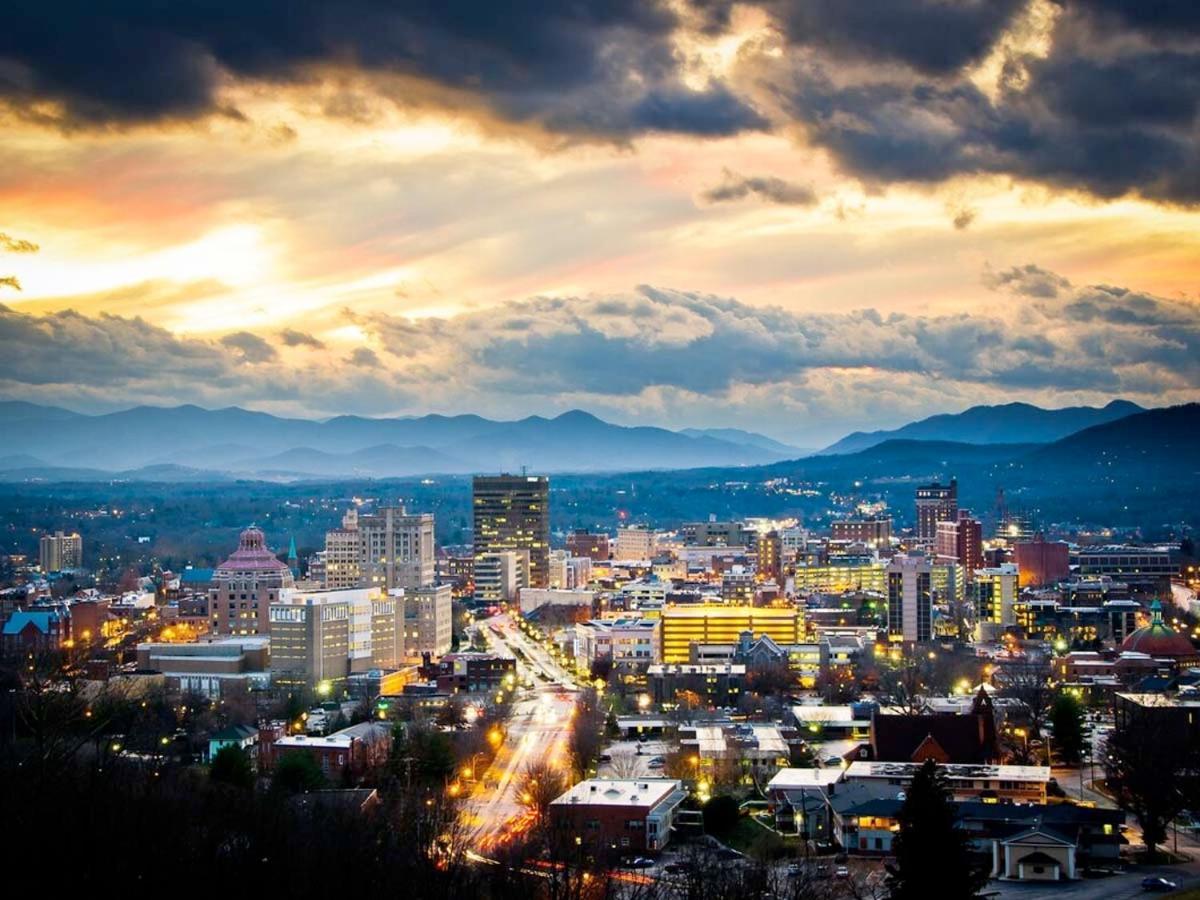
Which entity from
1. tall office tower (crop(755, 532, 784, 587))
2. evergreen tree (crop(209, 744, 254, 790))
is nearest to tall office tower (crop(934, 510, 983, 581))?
tall office tower (crop(755, 532, 784, 587))

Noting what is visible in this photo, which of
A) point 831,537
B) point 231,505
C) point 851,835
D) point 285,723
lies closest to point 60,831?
point 851,835

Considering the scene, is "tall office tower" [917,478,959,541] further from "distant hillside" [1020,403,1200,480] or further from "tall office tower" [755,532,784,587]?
"distant hillside" [1020,403,1200,480]

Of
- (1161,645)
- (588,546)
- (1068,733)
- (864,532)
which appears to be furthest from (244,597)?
(864,532)

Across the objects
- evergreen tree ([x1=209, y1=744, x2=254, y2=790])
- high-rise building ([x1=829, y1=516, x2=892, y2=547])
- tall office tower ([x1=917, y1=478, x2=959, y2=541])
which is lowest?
evergreen tree ([x1=209, y1=744, x2=254, y2=790])

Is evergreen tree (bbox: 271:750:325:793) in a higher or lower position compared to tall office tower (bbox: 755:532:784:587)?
lower

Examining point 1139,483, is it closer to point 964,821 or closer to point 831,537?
point 831,537

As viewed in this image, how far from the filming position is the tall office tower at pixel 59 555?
100438 millimetres

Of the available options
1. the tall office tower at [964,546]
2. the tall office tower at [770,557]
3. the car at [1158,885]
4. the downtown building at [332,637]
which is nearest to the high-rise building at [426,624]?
the downtown building at [332,637]

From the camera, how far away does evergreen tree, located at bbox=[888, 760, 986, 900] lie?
68.4ft

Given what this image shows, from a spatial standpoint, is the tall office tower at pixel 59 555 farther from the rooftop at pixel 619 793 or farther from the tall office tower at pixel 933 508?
the rooftop at pixel 619 793

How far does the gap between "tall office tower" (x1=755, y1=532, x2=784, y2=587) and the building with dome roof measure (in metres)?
33.2

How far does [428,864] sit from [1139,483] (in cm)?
16419

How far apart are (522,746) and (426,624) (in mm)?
20114

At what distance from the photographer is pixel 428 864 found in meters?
22.2
